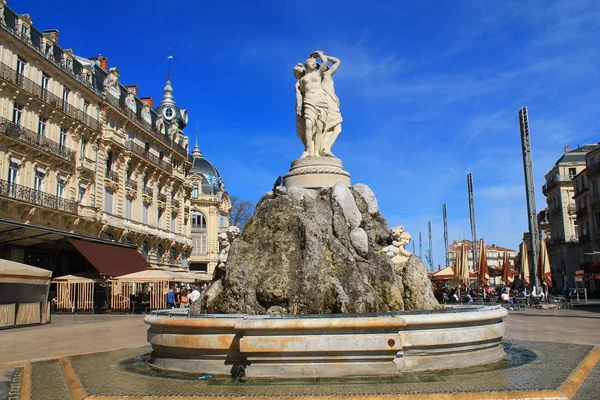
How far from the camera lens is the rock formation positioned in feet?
29.6

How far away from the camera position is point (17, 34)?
2709cm

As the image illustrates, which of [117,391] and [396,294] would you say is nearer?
[117,391]

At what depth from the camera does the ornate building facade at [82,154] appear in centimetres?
2656

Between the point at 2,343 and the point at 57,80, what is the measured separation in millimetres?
21528

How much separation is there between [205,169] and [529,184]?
4496cm

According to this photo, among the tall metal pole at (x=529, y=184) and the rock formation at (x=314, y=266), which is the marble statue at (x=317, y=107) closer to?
the rock formation at (x=314, y=266)

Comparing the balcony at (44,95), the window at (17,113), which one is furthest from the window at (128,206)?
the window at (17,113)

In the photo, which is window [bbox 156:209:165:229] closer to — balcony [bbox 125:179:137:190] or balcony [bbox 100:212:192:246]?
balcony [bbox 100:212:192:246]

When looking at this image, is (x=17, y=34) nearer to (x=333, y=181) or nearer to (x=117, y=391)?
(x=333, y=181)

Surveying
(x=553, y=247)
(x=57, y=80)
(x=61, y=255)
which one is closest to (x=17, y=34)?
(x=57, y=80)

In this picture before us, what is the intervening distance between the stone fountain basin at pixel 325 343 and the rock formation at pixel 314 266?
1.96 metres

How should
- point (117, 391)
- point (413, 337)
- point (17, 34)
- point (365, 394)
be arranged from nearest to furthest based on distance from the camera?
point (365, 394) < point (117, 391) < point (413, 337) < point (17, 34)

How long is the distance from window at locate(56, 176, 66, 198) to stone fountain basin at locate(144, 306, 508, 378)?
25.3 metres

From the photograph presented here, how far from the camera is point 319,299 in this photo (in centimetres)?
898
